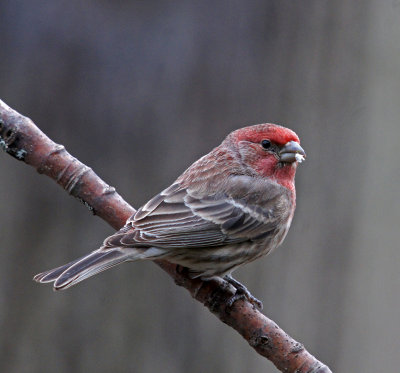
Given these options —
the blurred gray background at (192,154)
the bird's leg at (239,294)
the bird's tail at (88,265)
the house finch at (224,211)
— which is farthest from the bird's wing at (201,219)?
the blurred gray background at (192,154)

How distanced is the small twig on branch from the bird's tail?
0.26 metres

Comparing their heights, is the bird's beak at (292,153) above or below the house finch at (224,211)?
above

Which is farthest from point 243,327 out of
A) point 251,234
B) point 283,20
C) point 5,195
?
point 283,20

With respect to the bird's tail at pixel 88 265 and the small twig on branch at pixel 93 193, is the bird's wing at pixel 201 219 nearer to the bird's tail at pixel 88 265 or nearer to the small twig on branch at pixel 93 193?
the bird's tail at pixel 88 265

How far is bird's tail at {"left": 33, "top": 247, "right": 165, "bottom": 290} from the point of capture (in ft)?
12.3

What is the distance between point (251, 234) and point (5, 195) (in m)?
1.66

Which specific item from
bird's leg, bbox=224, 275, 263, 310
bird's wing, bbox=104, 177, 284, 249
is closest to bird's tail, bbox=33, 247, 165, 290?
bird's wing, bbox=104, 177, 284, 249

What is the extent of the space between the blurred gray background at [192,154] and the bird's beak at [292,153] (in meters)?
0.51

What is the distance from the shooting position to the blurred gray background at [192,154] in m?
4.96

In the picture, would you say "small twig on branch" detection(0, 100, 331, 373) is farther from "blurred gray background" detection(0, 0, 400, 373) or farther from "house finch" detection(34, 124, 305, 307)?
"blurred gray background" detection(0, 0, 400, 373)

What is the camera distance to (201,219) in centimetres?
457

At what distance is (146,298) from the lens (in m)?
5.03

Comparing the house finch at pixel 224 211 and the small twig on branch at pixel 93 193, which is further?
the house finch at pixel 224 211

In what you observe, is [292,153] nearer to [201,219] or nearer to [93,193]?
[201,219]
